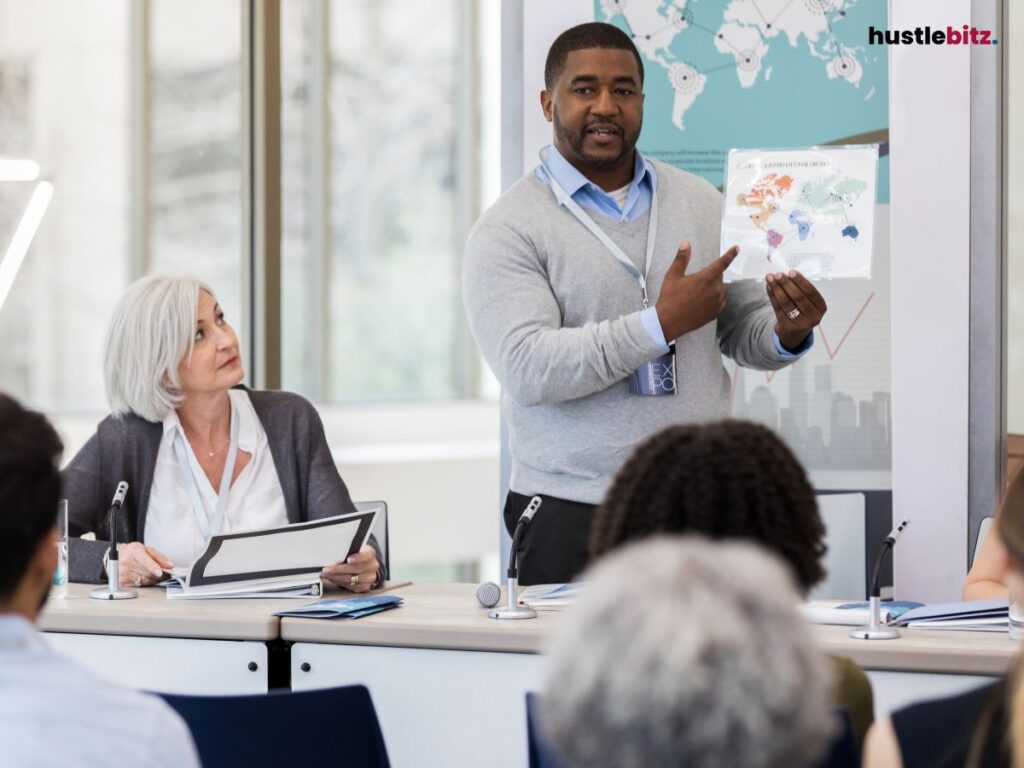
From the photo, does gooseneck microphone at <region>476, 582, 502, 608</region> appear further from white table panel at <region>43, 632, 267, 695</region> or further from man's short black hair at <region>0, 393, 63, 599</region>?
man's short black hair at <region>0, 393, 63, 599</region>

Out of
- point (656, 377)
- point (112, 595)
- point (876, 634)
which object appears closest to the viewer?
point (876, 634)

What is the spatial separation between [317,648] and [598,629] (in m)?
1.88

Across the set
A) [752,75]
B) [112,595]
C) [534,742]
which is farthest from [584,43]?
[534,742]

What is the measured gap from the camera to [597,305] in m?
3.27

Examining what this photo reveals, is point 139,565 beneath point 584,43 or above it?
beneath

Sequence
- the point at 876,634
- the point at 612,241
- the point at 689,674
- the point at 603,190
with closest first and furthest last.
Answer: the point at 689,674 < the point at 876,634 < the point at 612,241 < the point at 603,190

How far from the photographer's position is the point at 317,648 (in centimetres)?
269

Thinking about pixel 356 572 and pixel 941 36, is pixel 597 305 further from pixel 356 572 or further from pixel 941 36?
pixel 941 36

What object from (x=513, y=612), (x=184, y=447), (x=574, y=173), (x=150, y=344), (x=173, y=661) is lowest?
(x=173, y=661)

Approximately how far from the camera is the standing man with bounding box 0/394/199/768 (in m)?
1.27

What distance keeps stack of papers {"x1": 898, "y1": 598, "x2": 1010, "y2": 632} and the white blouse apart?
4.96ft

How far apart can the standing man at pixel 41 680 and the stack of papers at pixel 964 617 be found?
1645 millimetres

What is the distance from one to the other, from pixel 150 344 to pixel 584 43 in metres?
1.31

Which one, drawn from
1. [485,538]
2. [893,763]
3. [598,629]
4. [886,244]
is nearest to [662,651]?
[598,629]
